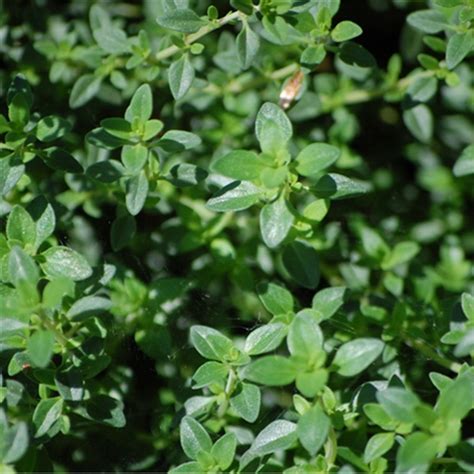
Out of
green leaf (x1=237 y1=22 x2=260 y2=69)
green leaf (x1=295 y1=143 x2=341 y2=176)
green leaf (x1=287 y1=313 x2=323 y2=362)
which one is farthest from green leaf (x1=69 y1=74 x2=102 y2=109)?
green leaf (x1=287 y1=313 x2=323 y2=362)

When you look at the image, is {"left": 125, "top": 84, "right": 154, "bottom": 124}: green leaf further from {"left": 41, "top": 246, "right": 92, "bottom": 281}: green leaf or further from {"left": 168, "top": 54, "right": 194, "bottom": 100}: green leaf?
{"left": 41, "top": 246, "right": 92, "bottom": 281}: green leaf

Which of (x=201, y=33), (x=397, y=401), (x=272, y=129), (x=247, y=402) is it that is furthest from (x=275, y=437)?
(x=201, y=33)

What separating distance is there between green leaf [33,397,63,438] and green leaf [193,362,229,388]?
0.20 m

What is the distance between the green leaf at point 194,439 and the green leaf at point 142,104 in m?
0.48

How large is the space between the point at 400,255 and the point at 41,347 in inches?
31.7

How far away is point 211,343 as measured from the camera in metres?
1.29

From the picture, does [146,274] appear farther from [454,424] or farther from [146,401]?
[454,424]

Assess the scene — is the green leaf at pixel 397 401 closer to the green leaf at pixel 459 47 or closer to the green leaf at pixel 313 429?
the green leaf at pixel 313 429

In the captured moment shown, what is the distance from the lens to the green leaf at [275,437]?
1.20m

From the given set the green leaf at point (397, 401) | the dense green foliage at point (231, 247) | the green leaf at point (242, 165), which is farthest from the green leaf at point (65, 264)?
the green leaf at point (397, 401)

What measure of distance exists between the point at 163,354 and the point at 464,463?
1.66ft

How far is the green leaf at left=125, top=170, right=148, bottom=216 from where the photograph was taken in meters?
1.39

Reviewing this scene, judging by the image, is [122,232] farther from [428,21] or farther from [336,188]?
[428,21]

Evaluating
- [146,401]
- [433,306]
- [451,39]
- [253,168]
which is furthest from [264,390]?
[451,39]
